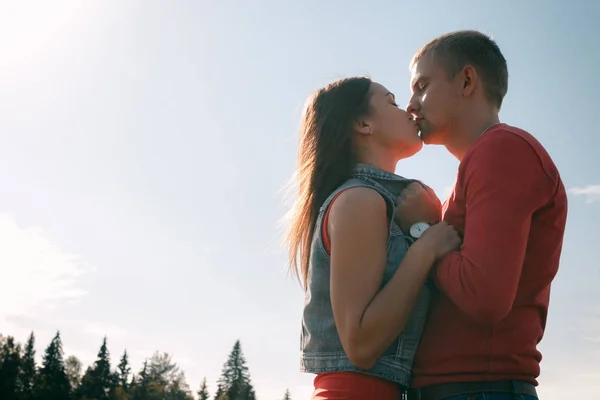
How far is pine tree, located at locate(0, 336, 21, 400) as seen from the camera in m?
72.4

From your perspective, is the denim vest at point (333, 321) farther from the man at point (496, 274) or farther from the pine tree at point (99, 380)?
the pine tree at point (99, 380)

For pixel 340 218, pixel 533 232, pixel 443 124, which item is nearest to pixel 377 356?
pixel 340 218

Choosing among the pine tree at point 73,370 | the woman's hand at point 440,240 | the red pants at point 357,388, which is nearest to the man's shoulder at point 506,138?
the woman's hand at point 440,240

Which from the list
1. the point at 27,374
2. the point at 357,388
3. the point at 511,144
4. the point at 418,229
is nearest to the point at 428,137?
the point at 418,229

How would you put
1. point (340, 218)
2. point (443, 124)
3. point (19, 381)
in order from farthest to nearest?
point (19, 381)
point (443, 124)
point (340, 218)

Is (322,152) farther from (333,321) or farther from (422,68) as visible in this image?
(333,321)

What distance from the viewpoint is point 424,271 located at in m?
3.63

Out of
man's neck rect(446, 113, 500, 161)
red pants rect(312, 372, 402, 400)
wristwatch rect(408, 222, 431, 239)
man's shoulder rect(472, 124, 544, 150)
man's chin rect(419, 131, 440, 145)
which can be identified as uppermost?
man's chin rect(419, 131, 440, 145)

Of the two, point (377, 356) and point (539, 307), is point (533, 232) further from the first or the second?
point (377, 356)

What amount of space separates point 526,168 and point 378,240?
2.83ft

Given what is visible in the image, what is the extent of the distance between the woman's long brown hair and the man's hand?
1.28ft

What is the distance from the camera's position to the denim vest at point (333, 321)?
371 cm

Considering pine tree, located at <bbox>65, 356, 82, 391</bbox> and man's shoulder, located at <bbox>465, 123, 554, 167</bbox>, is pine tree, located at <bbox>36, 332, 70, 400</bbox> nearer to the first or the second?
pine tree, located at <bbox>65, 356, 82, 391</bbox>

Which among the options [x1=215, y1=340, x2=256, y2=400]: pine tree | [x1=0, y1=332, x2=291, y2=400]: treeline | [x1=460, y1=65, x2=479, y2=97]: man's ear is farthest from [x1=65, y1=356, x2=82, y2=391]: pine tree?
[x1=460, y1=65, x2=479, y2=97]: man's ear
